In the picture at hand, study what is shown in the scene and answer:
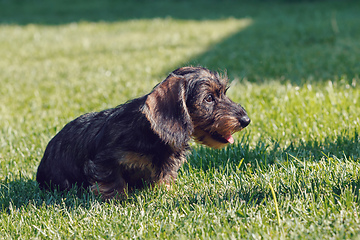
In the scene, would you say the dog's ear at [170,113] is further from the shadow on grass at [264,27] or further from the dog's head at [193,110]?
the shadow on grass at [264,27]

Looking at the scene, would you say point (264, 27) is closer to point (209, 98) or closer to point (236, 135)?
point (236, 135)

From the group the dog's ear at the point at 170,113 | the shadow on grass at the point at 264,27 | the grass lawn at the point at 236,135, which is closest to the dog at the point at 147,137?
the dog's ear at the point at 170,113

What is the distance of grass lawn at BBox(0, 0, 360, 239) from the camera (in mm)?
2838

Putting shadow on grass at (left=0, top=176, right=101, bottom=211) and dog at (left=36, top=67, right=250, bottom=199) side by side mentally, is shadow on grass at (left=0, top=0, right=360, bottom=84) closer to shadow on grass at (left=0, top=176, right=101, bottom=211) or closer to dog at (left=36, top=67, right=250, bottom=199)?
dog at (left=36, top=67, right=250, bottom=199)

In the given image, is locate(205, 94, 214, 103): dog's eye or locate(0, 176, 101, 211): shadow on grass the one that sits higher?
locate(205, 94, 214, 103): dog's eye

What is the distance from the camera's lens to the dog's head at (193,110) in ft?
10.1

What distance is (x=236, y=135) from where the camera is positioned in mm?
4781

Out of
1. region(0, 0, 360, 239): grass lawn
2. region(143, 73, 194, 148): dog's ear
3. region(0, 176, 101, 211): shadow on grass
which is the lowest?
region(0, 176, 101, 211): shadow on grass

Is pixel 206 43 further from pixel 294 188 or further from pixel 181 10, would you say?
pixel 181 10

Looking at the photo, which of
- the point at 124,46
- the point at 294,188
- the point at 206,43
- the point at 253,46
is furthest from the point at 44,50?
the point at 294,188

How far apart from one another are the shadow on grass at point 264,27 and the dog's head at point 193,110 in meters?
0.94

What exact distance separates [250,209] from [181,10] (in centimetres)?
1802

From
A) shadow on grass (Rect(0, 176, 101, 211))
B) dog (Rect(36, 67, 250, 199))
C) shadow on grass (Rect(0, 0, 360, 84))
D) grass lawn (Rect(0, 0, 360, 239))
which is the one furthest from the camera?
shadow on grass (Rect(0, 0, 360, 84))

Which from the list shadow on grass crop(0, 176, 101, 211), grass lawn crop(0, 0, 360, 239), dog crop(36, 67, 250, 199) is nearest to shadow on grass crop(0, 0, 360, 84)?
grass lawn crop(0, 0, 360, 239)
